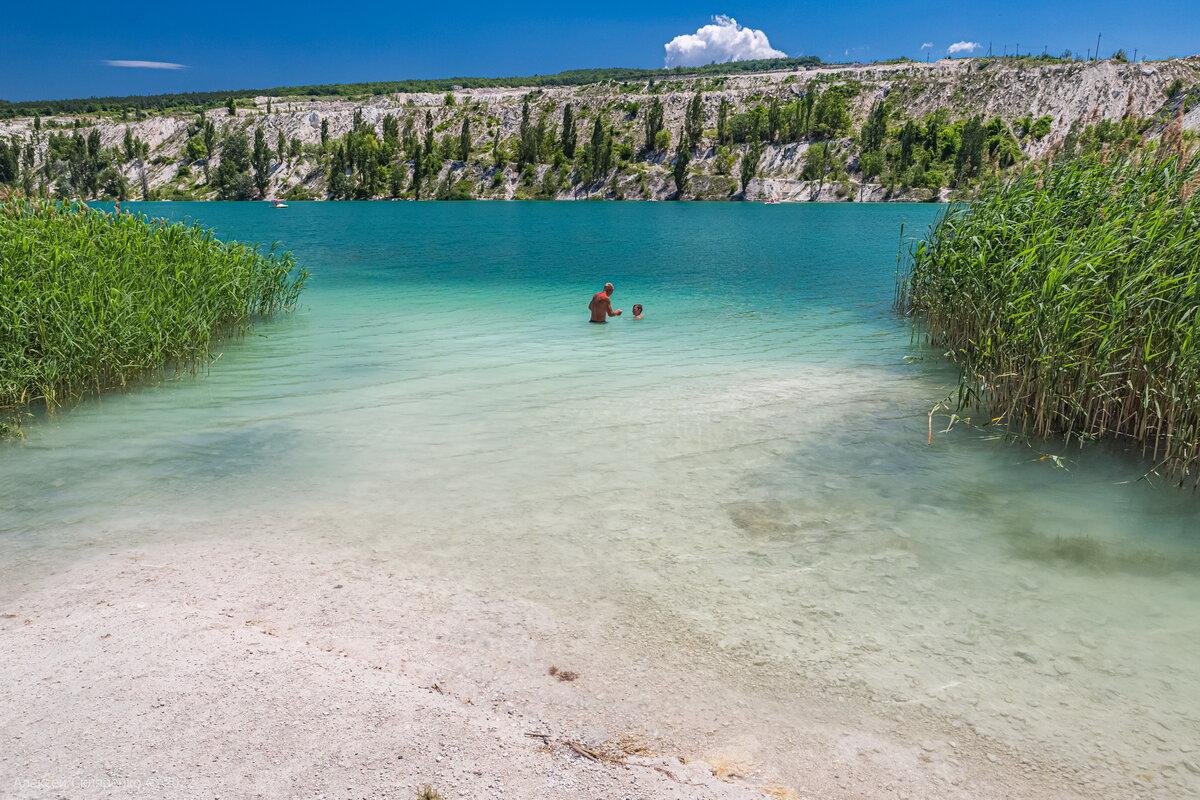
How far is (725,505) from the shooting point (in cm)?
746

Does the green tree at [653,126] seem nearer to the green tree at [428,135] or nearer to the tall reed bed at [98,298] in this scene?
the green tree at [428,135]

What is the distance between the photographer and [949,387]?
12094 millimetres

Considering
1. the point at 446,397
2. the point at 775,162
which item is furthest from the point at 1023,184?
the point at 775,162

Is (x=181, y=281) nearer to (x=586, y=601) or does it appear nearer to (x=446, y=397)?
(x=446, y=397)

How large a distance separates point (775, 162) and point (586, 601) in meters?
153

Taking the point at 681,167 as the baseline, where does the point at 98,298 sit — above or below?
below

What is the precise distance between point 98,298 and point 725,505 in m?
9.18

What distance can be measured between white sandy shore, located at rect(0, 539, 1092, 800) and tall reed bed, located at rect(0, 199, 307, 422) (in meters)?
5.79

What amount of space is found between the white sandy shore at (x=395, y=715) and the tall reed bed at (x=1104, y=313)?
5663mm

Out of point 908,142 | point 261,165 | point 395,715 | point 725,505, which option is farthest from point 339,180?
point 395,715

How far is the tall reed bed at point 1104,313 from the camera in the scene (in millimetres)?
7934

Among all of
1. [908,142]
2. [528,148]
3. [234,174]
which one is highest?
[528,148]

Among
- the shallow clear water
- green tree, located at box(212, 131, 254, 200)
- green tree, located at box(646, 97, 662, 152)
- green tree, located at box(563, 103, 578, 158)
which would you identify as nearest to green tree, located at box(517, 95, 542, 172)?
green tree, located at box(563, 103, 578, 158)

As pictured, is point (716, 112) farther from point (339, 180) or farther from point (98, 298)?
point (98, 298)
